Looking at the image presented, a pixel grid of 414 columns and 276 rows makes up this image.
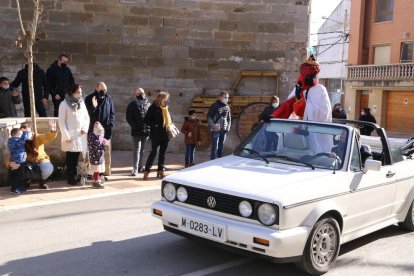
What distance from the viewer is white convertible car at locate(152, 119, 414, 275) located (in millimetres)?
4555

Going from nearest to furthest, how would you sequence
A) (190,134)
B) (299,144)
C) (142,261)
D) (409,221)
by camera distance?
(142,261) < (299,144) < (409,221) < (190,134)

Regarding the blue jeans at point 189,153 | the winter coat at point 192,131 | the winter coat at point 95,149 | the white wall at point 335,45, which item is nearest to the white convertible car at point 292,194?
the winter coat at point 95,149

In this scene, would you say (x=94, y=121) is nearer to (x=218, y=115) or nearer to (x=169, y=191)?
(x=218, y=115)

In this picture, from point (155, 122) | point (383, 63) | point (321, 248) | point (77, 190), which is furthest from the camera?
point (383, 63)

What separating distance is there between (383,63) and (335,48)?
8629 millimetres

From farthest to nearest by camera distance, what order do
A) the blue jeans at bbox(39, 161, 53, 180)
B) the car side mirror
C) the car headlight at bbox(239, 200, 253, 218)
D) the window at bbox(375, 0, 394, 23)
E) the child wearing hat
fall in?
the window at bbox(375, 0, 394, 23) < the child wearing hat < the blue jeans at bbox(39, 161, 53, 180) < the car side mirror < the car headlight at bbox(239, 200, 253, 218)

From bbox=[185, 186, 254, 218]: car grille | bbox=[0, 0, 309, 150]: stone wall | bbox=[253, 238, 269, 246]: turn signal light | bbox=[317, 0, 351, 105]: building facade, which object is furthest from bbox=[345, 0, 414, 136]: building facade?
bbox=[253, 238, 269, 246]: turn signal light

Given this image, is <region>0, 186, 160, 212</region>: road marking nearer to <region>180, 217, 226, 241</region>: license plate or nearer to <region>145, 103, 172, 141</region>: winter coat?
<region>145, 103, 172, 141</region>: winter coat

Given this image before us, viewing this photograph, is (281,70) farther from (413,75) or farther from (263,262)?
(413,75)

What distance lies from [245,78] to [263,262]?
30.1ft

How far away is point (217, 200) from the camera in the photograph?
4.83 metres

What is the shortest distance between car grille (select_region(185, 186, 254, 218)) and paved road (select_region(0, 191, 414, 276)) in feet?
2.17

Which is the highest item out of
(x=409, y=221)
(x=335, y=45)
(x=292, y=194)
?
(x=335, y=45)

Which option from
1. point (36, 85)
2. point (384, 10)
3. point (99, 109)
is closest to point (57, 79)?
point (36, 85)
